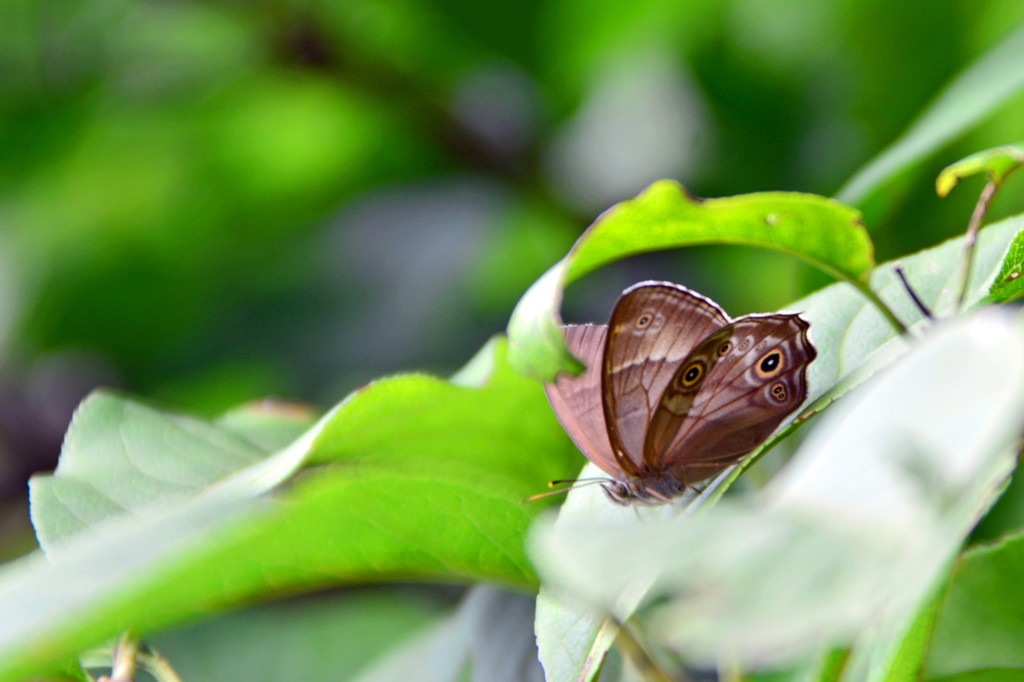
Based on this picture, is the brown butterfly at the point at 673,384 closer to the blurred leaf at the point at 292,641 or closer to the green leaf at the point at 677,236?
the green leaf at the point at 677,236

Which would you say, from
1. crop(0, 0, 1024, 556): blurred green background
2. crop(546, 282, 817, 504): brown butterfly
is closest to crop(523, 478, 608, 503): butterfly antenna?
crop(546, 282, 817, 504): brown butterfly

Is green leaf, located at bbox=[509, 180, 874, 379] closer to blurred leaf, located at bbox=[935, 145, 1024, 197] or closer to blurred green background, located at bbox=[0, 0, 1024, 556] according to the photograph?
blurred leaf, located at bbox=[935, 145, 1024, 197]

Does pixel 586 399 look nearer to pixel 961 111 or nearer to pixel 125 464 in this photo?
pixel 125 464

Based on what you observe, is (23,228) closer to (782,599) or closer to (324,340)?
(324,340)

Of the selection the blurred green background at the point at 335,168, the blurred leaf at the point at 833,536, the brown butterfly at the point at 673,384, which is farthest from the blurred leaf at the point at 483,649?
the blurred green background at the point at 335,168

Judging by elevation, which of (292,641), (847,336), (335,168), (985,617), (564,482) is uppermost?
(335,168)

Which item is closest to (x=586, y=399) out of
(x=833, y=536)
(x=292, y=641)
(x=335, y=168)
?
(x=833, y=536)
